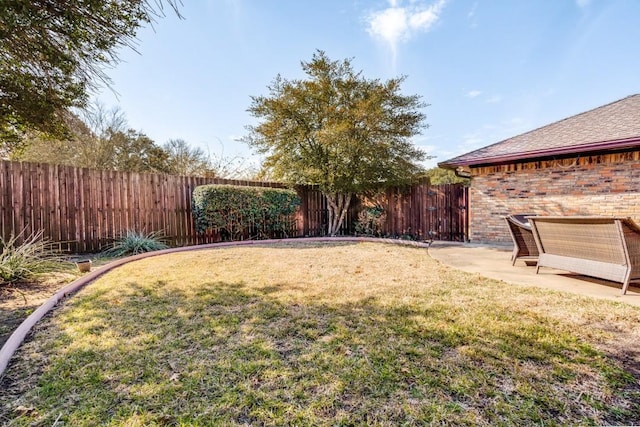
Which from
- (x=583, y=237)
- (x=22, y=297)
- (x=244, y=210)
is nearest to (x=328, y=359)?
(x=583, y=237)

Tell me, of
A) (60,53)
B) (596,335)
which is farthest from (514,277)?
(60,53)

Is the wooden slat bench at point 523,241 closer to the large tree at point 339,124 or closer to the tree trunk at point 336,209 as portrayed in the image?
the large tree at point 339,124

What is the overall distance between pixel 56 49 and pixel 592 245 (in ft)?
24.6

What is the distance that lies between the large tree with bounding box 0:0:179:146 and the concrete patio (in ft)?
17.3

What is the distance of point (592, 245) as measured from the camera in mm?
3576

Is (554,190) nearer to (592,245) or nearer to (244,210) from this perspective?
(592,245)

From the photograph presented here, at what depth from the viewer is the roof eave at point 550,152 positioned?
19.5 ft

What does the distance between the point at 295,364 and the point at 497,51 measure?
10157mm

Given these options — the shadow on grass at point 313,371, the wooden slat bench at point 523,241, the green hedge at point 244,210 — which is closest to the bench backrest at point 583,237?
the wooden slat bench at point 523,241

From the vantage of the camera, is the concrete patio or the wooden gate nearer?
the concrete patio

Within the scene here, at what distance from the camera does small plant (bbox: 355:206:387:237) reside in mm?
10445

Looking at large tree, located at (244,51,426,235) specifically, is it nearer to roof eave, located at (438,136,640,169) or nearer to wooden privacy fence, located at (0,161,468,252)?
wooden privacy fence, located at (0,161,468,252)

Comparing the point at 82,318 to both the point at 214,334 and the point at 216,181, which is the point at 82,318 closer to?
the point at 214,334

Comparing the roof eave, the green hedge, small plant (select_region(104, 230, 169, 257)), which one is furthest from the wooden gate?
small plant (select_region(104, 230, 169, 257))
